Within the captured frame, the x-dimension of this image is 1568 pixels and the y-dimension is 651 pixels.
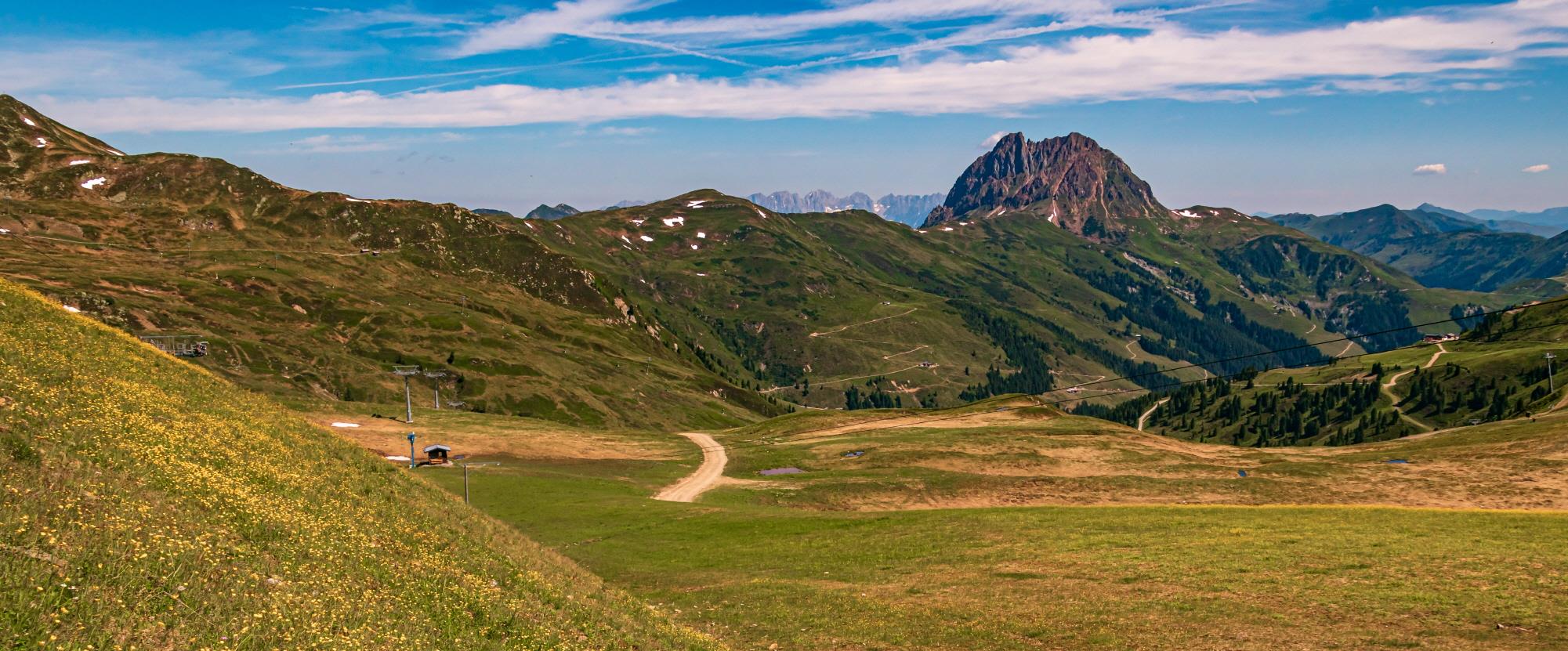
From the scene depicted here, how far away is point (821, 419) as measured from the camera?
5979 inches

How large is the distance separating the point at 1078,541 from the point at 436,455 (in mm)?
69579

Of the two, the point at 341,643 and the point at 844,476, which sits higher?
the point at 341,643

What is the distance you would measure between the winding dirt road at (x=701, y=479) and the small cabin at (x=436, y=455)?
25.5m

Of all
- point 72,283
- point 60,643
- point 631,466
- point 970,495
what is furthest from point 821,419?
point 72,283

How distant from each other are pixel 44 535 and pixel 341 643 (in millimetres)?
7348

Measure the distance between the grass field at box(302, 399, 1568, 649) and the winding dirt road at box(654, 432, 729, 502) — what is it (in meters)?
A: 2.20

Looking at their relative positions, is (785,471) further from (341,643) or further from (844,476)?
(341,643)

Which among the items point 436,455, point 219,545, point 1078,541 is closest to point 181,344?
point 436,455

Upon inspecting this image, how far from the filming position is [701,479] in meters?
94.0

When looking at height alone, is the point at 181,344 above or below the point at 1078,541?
above

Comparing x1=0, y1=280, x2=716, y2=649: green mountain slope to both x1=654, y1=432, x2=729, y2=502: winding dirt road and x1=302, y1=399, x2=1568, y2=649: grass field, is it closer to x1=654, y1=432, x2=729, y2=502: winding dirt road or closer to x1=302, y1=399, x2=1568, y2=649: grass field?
x1=302, y1=399, x2=1568, y2=649: grass field

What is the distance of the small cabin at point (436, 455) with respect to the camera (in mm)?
88938

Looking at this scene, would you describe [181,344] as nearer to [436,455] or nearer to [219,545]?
[436,455]

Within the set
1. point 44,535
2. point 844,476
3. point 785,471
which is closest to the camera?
point 44,535
